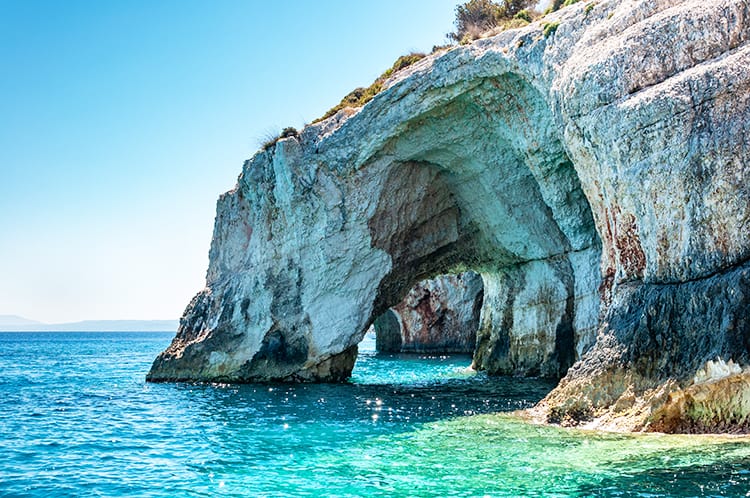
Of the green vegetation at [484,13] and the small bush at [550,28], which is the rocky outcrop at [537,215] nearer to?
the small bush at [550,28]

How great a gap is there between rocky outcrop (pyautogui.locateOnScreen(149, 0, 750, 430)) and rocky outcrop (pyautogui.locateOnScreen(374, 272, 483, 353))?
55.9 feet

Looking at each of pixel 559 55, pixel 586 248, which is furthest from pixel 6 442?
pixel 586 248

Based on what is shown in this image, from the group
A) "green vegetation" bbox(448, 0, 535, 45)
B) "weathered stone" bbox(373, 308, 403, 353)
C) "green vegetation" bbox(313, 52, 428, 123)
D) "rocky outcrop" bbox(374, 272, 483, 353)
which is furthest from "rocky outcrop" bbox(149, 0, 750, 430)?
"weathered stone" bbox(373, 308, 403, 353)

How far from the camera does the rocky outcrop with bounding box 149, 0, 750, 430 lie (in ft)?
45.5

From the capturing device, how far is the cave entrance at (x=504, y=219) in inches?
945

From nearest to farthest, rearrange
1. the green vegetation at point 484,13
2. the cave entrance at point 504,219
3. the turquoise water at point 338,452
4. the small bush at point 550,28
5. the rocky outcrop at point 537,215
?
the turquoise water at point 338,452
the rocky outcrop at point 537,215
the small bush at point 550,28
the cave entrance at point 504,219
the green vegetation at point 484,13

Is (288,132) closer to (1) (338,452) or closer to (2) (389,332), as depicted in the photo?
(1) (338,452)

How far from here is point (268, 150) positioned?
2967 cm

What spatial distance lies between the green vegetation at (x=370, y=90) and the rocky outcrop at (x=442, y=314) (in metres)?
25.7

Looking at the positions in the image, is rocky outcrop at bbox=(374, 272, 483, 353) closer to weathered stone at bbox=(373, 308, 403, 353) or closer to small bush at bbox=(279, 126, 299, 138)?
weathered stone at bbox=(373, 308, 403, 353)

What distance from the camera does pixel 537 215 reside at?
2750 cm

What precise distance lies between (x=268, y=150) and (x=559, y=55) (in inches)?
558

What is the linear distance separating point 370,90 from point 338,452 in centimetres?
1839

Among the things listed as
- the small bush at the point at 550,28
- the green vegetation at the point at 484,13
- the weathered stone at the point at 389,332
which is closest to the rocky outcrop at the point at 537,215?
the small bush at the point at 550,28
